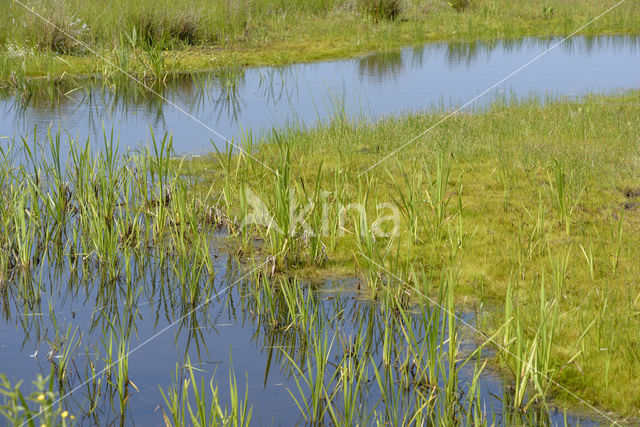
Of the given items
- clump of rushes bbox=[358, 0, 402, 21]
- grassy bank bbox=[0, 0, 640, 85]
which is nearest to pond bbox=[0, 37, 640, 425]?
grassy bank bbox=[0, 0, 640, 85]

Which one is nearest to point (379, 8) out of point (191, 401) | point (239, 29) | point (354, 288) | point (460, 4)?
point (460, 4)

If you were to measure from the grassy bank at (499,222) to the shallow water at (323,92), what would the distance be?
1.14 meters

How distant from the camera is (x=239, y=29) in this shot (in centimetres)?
1650

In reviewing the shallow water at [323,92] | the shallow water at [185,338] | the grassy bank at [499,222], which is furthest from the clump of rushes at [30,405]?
the shallow water at [323,92]

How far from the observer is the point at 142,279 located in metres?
5.46

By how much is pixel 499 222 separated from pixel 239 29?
36.7 feet

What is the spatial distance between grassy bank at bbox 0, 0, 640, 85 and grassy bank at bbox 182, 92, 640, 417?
18.6ft

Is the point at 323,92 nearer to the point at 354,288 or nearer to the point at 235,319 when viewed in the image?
the point at 354,288

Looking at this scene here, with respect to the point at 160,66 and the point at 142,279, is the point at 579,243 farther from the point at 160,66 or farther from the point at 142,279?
the point at 160,66

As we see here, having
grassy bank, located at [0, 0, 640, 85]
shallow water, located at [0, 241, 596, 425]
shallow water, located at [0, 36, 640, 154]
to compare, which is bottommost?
shallow water, located at [0, 241, 596, 425]

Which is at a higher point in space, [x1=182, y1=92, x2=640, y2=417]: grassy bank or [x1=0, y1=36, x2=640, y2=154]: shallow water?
[x1=0, y1=36, x2=640, y2=154]: shallow water

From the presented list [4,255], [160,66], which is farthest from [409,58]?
[4,255]

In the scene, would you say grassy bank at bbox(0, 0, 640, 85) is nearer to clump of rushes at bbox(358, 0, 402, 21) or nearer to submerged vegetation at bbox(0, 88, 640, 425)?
clump of rushes at bbox(358, 0, 402, 21)

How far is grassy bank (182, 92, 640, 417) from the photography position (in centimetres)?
421
